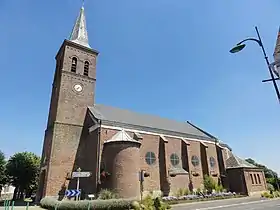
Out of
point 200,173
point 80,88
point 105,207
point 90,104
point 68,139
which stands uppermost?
point 80,88

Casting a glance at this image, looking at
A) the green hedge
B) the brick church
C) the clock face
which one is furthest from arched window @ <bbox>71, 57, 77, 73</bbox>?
the green hedge

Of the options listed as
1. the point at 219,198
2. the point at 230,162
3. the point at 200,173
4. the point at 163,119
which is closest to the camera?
the point at 219,198

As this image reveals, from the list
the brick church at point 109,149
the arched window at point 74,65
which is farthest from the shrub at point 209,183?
the arched window at point 74,65

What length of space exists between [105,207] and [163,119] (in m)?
22.6

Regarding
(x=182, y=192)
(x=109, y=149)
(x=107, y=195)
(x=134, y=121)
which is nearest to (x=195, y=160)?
(x=182, y=192)

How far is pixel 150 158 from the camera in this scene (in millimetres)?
27234

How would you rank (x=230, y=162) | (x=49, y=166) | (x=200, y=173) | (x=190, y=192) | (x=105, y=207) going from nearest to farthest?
(x=105, y=207), (x=49, y=166), (x=190, y=192), (x=200, y=173), (x=230, y=162)

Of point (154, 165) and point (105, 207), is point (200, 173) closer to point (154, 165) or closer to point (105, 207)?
point (154, 165)

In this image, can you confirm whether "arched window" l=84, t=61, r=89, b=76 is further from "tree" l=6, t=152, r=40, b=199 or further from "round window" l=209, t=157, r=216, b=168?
"round window" l=209, t=157, r=216, b=168

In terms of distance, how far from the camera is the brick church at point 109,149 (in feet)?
74.8

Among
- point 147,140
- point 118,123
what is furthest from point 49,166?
point 147,140

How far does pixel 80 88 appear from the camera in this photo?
28.5 m

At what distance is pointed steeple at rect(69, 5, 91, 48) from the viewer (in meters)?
32.2

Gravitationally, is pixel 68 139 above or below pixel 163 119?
below
